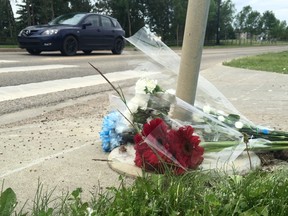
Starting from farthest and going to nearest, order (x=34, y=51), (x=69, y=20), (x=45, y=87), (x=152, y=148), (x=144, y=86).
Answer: (x=69, y=20) → (x=34, y=51) → (x=45, y=87) → (x=144, y=86) → (x=152, y=148)

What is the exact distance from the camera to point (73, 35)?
48.1ft

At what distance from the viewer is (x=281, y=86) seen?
8.01 m

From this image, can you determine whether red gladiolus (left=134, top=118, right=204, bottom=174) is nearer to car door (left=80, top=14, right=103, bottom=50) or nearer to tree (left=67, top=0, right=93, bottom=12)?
car door (left=80, top=14, right=103, bottom=50)

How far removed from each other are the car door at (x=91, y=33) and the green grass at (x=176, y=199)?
13.5 metres

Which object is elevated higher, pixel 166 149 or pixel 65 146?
pixel 166 149

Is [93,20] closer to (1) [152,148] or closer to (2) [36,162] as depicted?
(2) [36,162]

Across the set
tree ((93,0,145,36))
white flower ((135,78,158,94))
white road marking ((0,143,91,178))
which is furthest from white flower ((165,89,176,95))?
tree ((93,0,145,36))

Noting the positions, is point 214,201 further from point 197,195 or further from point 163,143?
point 163,143

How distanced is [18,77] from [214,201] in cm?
664

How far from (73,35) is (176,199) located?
43.5 ft

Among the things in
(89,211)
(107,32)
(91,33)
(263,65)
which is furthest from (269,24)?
(89,211)

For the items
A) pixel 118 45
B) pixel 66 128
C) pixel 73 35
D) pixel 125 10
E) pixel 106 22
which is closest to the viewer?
pixel 66 128

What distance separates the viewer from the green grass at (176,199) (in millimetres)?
1923

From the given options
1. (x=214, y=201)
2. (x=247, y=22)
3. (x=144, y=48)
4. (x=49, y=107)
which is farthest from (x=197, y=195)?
(x=247, y=22)
